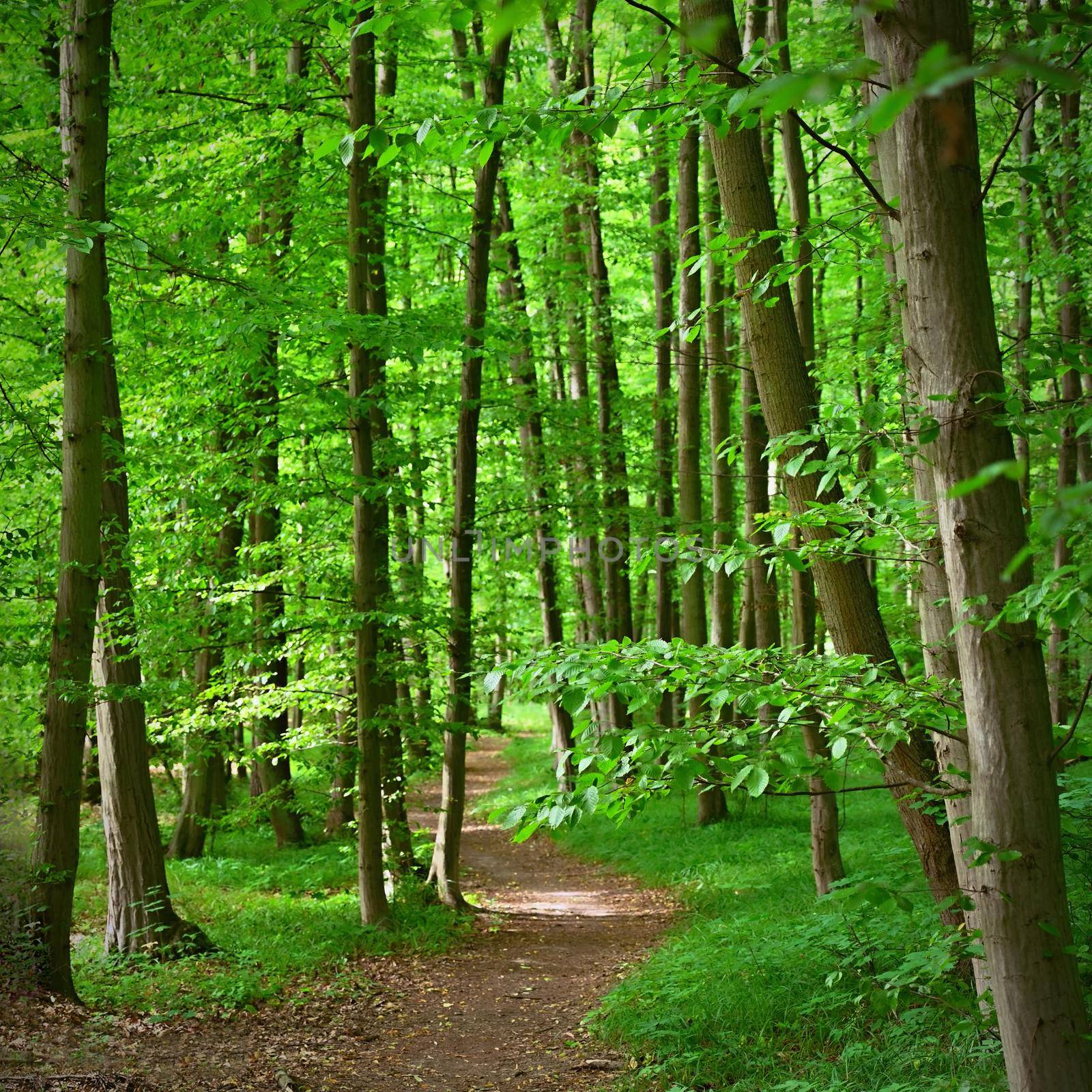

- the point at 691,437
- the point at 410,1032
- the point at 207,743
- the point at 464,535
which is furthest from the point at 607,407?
the point at 410,1032

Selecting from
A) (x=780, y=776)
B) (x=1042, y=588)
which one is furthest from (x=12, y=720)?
(x=1042, y=588)

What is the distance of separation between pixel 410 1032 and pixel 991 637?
559cm

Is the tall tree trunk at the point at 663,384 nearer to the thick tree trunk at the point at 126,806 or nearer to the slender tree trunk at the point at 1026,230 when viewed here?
the slender tree trunk at the point at 1026,230

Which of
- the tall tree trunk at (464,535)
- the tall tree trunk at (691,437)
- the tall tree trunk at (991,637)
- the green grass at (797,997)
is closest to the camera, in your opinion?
the tall tree trunk at (991,637)

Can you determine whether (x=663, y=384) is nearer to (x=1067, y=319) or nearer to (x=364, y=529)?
(x=1067, y=319)

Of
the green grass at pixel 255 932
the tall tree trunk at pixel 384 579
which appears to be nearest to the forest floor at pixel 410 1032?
the green grass at pixel 255 932

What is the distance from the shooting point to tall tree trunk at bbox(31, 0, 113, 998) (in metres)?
6.10

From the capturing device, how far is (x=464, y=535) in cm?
980

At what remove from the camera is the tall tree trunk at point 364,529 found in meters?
8.51

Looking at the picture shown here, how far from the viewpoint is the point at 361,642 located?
28.7ft

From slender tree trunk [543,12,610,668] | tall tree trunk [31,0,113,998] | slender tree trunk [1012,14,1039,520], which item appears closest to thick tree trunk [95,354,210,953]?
tall tree trunk [31,0,113,998]

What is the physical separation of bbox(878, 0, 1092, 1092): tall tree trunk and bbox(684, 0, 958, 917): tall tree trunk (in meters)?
1.68

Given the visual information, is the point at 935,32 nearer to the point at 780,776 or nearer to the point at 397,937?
the point at 780,776

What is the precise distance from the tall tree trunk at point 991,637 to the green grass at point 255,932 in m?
5.59
